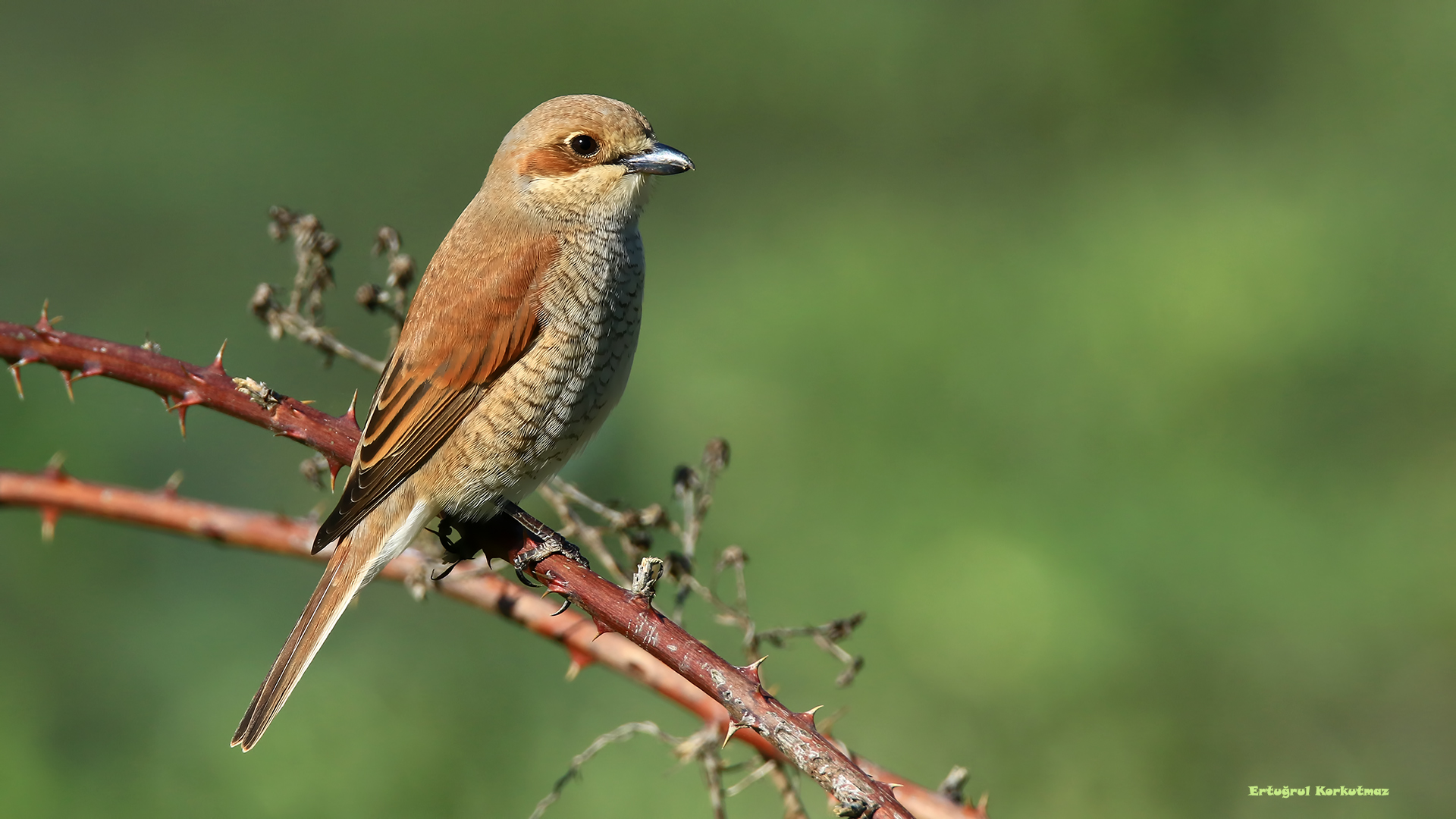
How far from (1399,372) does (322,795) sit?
5.01 metres

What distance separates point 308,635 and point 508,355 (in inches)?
28.2

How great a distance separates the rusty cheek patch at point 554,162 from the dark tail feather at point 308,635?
0.99 m

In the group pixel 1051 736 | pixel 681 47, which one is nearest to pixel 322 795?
pixel 1051 736

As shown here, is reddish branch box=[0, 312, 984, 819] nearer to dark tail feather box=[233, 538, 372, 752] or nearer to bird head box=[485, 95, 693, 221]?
dark tail feather box=[233, 538, 372, 752]

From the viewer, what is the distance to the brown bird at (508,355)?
8.98 ft

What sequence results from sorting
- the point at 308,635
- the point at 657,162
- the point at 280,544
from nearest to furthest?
1. the point at 280,544
2. the point at 308,635
3. the point at 657,162

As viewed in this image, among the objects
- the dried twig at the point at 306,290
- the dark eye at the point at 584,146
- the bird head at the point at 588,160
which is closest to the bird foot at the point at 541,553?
the dried twig at the point at 306,290

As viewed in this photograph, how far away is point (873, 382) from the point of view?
6.00m

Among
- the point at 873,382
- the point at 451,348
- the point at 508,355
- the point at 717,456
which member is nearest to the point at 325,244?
the point at 451,348

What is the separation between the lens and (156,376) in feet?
7.17

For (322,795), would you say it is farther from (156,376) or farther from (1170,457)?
(1170,457)

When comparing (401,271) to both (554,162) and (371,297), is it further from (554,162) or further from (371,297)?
(554,162)

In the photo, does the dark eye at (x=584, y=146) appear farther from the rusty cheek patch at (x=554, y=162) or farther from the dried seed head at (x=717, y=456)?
the dried seed head at (x=717, y=456)

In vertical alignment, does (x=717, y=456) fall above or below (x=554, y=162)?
below
